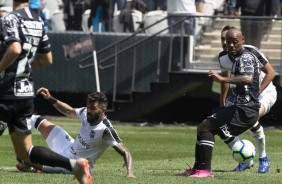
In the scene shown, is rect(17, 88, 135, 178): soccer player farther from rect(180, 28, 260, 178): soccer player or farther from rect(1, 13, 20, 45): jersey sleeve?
rect(1, 13, 20, 45): jersey sleeve

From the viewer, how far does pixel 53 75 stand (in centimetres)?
2855

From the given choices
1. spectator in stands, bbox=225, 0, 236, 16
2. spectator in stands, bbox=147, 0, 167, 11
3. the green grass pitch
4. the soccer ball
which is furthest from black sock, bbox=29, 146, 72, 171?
spectator in stands, bbox=147, 0, 167, 11

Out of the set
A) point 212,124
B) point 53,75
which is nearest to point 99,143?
point 212,124

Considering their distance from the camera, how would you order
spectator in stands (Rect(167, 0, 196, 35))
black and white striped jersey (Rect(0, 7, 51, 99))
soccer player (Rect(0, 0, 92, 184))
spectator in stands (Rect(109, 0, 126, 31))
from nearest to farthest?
soccer player (Rect(0, 0, 92, 184)), black and white striped jersey (Rect(0, 7, 51, 99)), spectator in stands (Rect(167, 0, 196, 35)), spectator in stands (Rect(109, 0, 126, 31))

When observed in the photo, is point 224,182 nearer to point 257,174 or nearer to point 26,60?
point 257,174

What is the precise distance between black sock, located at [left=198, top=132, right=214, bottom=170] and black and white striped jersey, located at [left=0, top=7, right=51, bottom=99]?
3.14 meters

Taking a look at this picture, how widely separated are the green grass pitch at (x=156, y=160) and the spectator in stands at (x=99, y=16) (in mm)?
3281

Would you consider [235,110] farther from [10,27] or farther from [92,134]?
[10,27]

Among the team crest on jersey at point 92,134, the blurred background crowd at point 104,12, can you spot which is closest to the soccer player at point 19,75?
the team crest on jersey at point 92,134

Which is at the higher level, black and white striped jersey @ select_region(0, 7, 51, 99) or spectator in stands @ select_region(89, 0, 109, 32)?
black and white striped jersey @ select_region(0, 7, 51, 99)

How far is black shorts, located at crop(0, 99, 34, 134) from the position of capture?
10.8 m

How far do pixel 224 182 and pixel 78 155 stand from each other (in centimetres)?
215

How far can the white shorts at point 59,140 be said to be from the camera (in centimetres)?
1408

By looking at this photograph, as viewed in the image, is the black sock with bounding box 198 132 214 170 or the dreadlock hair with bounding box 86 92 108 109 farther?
the black sock with bounding box 198 132 214 170
